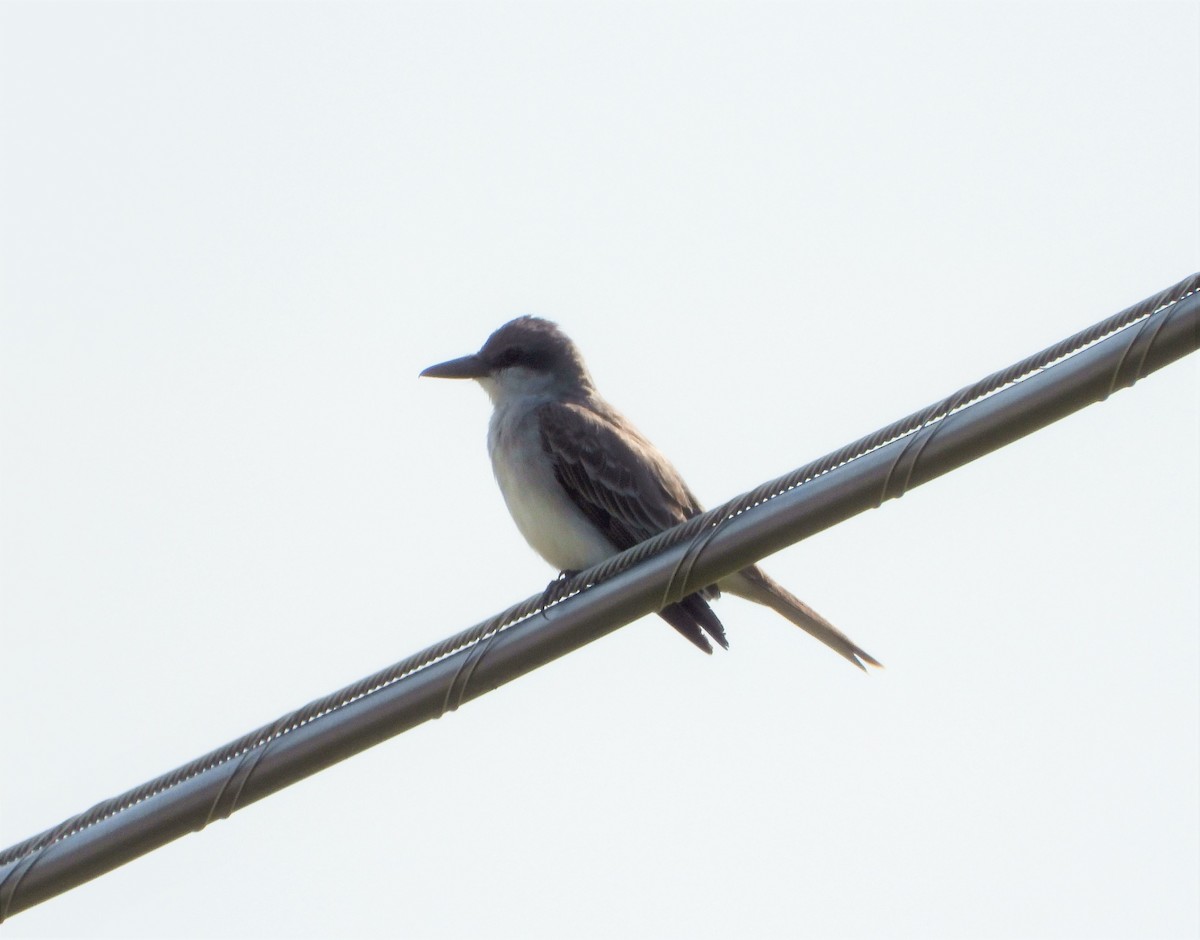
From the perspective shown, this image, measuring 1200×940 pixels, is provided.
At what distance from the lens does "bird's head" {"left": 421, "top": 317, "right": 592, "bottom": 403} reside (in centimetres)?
1050

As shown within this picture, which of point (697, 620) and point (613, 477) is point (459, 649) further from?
point (613, 477)

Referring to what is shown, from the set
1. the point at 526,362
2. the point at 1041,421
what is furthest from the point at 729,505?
the point at 526,362

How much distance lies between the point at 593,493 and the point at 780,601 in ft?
3.54

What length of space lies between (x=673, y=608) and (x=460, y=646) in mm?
2703

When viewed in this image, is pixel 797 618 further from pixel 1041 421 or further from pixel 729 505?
pixel 1041 421

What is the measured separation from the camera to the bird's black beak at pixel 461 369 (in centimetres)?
1065

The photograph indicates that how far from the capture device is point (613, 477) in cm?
953

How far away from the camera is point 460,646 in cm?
613

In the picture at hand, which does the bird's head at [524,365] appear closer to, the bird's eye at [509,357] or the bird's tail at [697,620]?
the bird's eye at [509,357]

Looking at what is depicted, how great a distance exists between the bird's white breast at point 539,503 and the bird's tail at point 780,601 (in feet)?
2.19

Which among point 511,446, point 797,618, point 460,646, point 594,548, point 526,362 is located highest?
point 526,362

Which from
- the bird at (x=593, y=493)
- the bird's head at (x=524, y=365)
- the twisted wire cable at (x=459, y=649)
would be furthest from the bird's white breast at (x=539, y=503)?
the twisted wire cable at (x=459, y=649)

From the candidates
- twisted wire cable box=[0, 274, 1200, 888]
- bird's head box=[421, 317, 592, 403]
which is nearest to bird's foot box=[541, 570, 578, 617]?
twisted wire cable box=[0, 274, 1200, 888]

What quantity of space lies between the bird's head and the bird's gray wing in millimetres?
515
